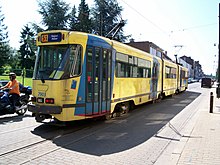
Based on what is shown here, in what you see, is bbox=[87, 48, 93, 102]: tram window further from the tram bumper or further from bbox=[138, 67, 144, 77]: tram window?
bbox=[138, 67, 144, 77]: tram window

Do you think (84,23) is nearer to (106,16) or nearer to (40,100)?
(106,16)

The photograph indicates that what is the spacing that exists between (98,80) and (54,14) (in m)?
46.5

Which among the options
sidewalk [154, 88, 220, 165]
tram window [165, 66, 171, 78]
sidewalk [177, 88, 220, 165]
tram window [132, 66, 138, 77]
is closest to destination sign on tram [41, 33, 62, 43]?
sidewalk [154, 88, 220, 165]

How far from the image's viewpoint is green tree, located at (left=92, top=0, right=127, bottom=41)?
53.4 metres

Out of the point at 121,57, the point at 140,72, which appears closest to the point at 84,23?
the point at 140,72

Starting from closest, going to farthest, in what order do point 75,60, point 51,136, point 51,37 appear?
1. point 51,136
2. point 75,60
3. point 51,37

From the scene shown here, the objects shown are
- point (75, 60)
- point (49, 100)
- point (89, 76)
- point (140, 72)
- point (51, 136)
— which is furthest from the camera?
point (140, 72)

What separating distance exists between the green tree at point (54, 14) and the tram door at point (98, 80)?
44501 millimetres

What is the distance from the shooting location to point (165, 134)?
890cm

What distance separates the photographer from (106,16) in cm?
5450

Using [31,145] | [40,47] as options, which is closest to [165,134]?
[31,145]

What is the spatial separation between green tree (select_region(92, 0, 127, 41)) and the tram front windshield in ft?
148

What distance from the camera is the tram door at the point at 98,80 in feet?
29.0

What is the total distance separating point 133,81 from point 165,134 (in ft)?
15.3
